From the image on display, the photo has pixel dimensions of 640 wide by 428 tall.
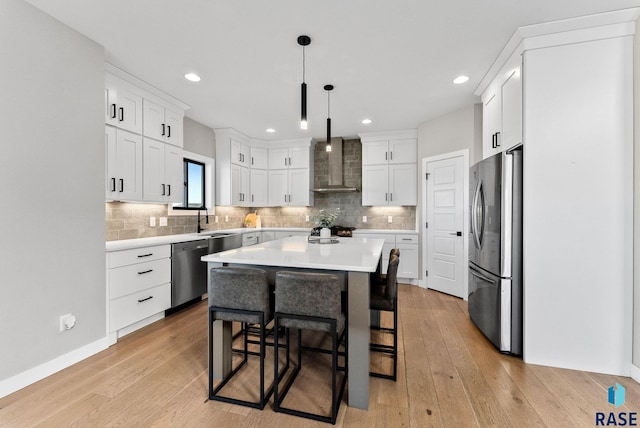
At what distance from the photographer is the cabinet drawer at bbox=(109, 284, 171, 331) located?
262cm

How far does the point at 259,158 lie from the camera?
5.69 m

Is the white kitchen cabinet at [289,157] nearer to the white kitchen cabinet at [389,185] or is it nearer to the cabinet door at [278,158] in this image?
the cabinet door at [278,158]

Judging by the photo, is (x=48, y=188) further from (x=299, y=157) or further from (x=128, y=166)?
(x=299, y=157)

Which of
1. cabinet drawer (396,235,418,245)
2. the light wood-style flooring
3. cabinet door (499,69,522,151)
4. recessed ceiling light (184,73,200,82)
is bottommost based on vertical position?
the light wood-style flooring

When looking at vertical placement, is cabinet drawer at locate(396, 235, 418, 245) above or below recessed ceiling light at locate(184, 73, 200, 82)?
below

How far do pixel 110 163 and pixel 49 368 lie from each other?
1.80 m

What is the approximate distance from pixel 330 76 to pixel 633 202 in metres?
2.76

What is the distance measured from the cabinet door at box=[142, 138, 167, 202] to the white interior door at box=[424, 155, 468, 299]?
385 cm

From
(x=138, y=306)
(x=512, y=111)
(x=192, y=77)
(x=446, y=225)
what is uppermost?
(x=192, y=77)

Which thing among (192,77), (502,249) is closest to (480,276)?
(502,249)

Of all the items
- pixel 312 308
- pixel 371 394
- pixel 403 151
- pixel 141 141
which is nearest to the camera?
pixel 312 308

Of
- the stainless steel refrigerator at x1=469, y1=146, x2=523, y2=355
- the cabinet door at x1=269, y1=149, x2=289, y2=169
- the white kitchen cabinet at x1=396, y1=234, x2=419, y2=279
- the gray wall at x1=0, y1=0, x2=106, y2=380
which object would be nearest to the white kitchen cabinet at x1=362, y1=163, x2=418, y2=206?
the white kitchen cabinet at x1=396, y1=234, x2=419, y2=279

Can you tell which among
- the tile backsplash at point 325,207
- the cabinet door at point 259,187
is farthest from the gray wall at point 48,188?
the cabinet door at point 259,187

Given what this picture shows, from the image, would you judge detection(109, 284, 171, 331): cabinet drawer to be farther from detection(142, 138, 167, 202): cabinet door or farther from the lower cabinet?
detection(142, 138, 167, 202): cabinet door
